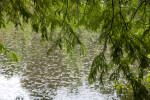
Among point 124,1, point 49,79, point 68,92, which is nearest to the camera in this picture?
point 124,1

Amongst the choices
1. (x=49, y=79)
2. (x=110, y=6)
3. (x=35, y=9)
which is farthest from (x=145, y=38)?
(x=49, y=79)

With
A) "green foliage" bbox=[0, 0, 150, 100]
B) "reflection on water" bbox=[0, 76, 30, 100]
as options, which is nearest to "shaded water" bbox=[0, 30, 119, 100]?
"reflection on water" bbox=[0, 76, 30, 100]

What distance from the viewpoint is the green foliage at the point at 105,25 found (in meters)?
2.61

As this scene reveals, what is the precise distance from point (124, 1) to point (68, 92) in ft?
19.6

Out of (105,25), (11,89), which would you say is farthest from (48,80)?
(105,25)

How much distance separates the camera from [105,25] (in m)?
2.70

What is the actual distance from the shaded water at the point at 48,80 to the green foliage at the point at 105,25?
16.7 ft

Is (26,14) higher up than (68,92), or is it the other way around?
(26,14)

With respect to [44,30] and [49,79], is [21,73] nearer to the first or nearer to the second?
[49,79]

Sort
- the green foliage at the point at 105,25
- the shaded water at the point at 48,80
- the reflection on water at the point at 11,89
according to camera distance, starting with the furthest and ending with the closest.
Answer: the shaded water at the point at 48,80 < the reflection on water at the point at 11,89 < the green foliage at the point at 105,25

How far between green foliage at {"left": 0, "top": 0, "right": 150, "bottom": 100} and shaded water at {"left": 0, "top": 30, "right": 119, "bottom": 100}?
5.09m

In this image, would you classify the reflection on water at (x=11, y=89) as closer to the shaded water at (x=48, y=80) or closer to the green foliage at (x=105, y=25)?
the shaded water at (x=48, y=80)

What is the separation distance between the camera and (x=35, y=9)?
3283 millimetres

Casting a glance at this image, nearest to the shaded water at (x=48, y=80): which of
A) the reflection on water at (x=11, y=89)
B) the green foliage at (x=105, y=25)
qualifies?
the reflection on water at (x=11, y=89)
